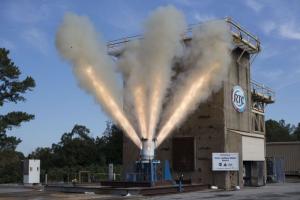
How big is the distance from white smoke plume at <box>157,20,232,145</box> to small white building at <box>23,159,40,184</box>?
11.4 m

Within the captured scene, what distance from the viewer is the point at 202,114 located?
138ft

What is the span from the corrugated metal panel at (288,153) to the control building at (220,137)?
1702 centimetres

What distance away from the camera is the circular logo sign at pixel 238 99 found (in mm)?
43375

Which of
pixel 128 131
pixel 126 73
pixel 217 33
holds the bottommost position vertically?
pixel 128 131

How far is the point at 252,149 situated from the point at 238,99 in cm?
500

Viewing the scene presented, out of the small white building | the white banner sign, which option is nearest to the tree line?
the small white building

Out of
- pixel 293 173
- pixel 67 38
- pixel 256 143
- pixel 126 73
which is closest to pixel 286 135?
pixel 293 173

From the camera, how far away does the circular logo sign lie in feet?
142

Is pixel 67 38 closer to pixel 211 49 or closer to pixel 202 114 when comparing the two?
pixel 211 49

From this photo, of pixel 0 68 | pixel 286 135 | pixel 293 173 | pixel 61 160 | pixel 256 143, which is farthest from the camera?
pixel 286 135

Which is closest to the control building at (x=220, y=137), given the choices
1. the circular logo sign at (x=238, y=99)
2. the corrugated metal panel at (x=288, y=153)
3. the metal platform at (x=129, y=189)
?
the circular logo sign at (x=238, y=99)

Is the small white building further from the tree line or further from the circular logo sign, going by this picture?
the circular logo sign

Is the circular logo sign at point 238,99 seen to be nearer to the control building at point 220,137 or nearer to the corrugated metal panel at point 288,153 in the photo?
the control building at point 220,137

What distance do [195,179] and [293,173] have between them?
25167mm
